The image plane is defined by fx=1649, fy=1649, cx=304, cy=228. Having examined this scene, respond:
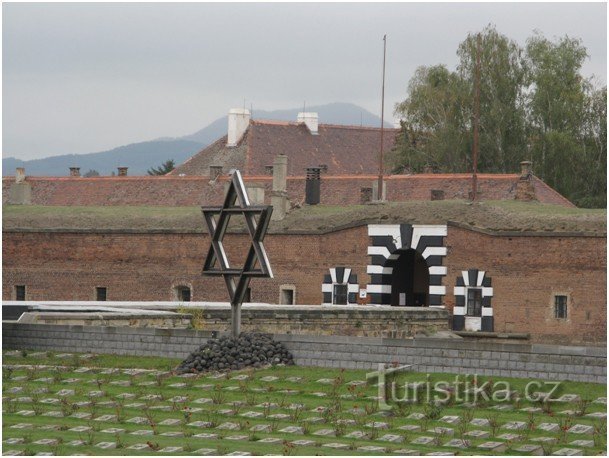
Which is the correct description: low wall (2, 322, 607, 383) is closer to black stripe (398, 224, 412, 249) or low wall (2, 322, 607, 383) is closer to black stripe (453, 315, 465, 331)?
black stripe (453, 315, 465, 331)

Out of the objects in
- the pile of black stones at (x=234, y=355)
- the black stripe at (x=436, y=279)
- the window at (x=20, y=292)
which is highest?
the black stripe at (x=436, y=279)

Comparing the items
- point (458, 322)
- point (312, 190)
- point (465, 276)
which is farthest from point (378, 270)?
point (312, 190)

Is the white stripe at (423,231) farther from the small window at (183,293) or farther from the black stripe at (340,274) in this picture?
the small window at (183,293)

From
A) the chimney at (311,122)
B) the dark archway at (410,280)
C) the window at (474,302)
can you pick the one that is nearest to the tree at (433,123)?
the chimney at (311,122)

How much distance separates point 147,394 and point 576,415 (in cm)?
671

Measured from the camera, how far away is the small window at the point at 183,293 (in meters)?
47.9

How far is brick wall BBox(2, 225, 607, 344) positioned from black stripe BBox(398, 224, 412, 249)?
45.6 inches

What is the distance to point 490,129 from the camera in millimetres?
65125

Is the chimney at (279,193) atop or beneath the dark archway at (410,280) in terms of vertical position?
atop

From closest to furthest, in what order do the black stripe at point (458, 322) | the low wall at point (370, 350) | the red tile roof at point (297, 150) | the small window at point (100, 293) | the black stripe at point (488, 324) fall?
the low wall at point (370, 350) → the black stripe at point (488, 324) → the black stripe at point (458, 322) → the small window at point (100, 293) → the red tile roof at point (297, 150)

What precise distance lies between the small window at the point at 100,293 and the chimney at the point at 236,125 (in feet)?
79.0

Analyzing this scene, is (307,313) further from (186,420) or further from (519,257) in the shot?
(186,420)

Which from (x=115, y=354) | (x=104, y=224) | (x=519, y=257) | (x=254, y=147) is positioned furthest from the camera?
(x=254, y=147)

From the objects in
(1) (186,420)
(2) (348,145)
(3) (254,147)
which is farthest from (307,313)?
(2) (348,145)
